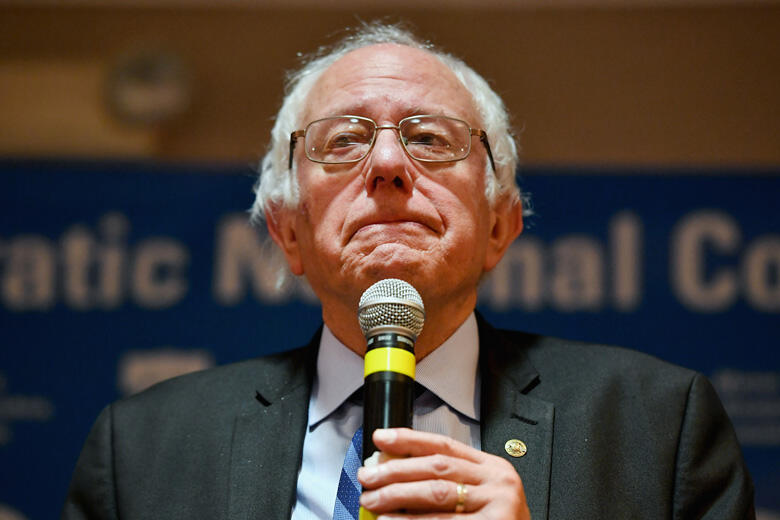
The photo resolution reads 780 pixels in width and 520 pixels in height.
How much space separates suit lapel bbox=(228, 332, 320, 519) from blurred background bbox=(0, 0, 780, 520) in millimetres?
1385

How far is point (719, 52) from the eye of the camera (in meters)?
3.90

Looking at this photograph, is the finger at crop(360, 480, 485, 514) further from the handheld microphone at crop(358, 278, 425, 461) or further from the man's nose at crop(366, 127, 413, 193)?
the man's nose at crop(366, 127, 413, 193)

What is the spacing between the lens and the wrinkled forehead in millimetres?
1853

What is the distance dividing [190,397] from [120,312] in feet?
5.07

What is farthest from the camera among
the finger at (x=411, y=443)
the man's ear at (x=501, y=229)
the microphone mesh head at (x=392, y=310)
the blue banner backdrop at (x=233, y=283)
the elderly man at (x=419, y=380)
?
the blue banner backdrop at (x=233, y=283)

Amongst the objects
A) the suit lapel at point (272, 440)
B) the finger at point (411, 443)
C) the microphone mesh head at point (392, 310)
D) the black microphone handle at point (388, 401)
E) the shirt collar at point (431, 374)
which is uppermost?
the microphone mesh head at point (392, 310)

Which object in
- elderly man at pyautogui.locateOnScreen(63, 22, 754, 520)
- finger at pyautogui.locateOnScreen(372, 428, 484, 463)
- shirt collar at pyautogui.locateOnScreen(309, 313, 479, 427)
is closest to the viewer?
finger at pyautogui.locateOnScreen(372, 428, 484, 463)

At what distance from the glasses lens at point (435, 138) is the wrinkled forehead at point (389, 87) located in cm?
3

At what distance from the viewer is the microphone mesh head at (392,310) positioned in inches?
48.4

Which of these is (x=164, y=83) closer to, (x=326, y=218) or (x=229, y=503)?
Answer: (x=326, y=218)

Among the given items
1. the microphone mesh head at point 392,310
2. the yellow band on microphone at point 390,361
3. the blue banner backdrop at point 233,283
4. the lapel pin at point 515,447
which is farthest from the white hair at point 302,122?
the blue banner backdrop at point 233,283

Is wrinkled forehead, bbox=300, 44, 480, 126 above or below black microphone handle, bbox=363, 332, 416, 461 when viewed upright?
above

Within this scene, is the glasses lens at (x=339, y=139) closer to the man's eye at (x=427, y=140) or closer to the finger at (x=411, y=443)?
the man's eye at (x=427, y=140)

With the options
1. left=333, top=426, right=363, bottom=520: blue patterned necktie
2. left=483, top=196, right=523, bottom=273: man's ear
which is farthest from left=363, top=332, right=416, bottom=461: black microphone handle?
left=483, top=196, right=523, bottom=273: man's ear
